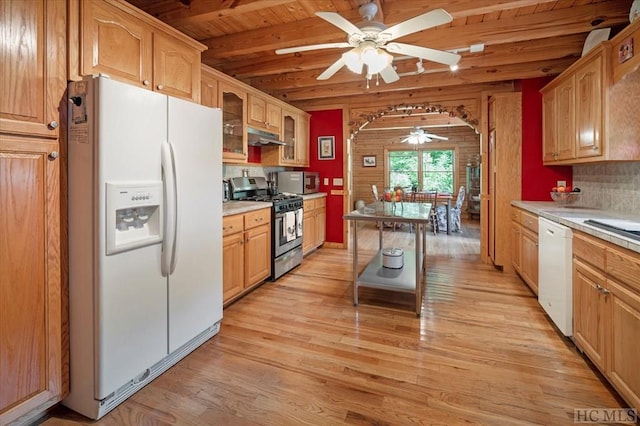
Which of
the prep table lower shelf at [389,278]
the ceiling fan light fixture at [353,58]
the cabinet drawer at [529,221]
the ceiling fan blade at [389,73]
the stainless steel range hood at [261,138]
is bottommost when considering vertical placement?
the prep table lower shelf at [389,278]

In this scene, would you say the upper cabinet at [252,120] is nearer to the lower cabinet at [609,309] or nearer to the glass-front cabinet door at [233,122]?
the glass-front cabinet door at [233,122]

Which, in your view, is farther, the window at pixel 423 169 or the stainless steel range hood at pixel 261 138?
the window at pixel 423 169

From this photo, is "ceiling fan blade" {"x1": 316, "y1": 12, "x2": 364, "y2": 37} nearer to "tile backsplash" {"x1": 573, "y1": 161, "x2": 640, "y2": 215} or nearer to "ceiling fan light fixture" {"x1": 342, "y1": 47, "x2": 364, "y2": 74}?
"ceiling fan light fixture" {"x1": 342, "y1": 47, "x2": 364, "y2": 74}

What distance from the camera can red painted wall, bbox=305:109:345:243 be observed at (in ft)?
17.7

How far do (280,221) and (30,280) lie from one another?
7.87 ft

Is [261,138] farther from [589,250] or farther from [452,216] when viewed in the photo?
[452,216]

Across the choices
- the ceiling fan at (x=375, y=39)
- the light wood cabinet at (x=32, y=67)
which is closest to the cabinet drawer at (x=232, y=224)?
the light wood cabinet at (x=32, y=67)

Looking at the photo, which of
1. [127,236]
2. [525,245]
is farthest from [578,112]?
[127,236]

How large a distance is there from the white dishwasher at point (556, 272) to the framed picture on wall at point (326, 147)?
11.0 feet

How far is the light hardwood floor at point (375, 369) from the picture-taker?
1.64 meters

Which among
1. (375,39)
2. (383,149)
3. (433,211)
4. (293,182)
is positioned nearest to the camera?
(375,39)

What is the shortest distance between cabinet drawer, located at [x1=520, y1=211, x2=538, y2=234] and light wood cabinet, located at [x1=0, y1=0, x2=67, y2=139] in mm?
3678

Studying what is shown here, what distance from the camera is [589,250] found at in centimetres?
192

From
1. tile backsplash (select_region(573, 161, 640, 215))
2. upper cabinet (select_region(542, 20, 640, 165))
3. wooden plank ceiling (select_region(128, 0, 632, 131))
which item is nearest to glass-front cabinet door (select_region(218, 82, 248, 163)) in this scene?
wooden plank ceiling (select_region(128, 0, 632, 131))
